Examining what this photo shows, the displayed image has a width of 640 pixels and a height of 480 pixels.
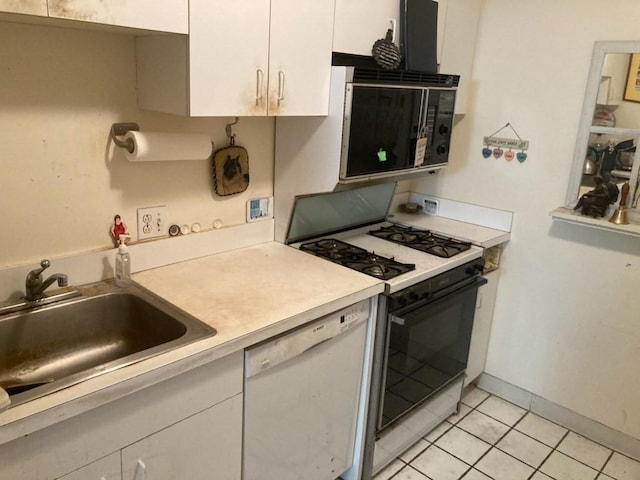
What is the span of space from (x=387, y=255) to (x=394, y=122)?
1.93 ft

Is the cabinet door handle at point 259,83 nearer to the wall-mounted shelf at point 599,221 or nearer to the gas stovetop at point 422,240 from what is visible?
the gas stovetop at point 422,240

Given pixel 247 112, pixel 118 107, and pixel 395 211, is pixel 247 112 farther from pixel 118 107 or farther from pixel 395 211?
pixel 395 211

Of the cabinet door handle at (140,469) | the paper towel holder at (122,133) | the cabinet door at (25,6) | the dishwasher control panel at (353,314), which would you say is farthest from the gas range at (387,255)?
the cabinet door at (25,6)

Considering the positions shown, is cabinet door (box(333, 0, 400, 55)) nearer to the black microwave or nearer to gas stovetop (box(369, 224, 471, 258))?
the black microwave

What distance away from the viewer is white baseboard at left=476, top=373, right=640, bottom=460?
2.50 m

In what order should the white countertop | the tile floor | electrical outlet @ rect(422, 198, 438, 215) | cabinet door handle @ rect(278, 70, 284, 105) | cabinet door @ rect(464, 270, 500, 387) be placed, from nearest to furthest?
1. the white countertop
2. cabinet door handle @ rect(278, 70, 284, 105)
3. the tile floor
4. cabinet door @ rect(464, 270, 500, 387)
5. electrical outlet @ rect(422, 198, 438, 215)

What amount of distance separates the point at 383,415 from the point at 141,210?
4.18 feet

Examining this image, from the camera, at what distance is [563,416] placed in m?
2.68

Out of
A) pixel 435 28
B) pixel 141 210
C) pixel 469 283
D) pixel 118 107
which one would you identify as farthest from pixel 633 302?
pixel 118 107

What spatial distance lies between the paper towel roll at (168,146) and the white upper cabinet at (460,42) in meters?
1.26

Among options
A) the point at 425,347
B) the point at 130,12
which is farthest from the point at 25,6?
A: the point at 425,347

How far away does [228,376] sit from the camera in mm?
1495

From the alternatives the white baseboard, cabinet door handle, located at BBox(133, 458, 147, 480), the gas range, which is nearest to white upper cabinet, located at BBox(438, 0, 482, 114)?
the gas range

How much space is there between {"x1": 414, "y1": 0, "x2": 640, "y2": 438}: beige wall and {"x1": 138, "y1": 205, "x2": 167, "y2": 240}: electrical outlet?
1.69 m
